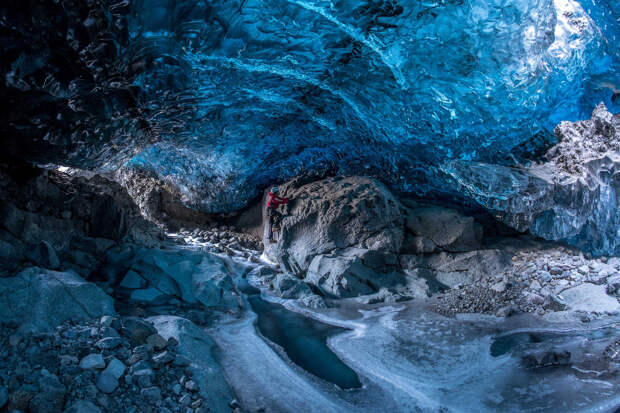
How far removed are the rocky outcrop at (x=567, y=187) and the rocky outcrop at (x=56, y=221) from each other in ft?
18.1

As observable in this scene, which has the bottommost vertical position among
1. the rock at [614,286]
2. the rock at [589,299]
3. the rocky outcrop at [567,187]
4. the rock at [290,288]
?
the rock at [290,288]

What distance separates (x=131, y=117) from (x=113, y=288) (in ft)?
7.26

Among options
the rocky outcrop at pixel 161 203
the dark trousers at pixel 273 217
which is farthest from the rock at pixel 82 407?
the rocky outcrop at pixel 161 203

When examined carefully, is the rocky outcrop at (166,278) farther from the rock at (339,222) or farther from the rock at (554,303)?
the rock at (554,303)

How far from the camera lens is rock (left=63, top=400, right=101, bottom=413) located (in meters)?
1.75

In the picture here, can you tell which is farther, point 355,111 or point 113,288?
point 355,111

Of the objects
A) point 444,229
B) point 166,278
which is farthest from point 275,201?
point 444,229

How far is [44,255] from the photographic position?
149 inches

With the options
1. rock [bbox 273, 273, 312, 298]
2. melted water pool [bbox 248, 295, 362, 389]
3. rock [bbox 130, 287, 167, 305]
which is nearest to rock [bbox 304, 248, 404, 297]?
rock [bbox 273, 273, 312, 298]

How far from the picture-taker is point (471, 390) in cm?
254

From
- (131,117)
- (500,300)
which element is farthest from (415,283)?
(131,117)

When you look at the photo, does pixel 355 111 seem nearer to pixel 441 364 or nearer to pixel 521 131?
pixel 521 131

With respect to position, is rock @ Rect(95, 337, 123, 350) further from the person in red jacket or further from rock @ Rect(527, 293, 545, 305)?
rock @ Rect(527, 293, 545, 305)

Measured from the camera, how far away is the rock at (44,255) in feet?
12.2
